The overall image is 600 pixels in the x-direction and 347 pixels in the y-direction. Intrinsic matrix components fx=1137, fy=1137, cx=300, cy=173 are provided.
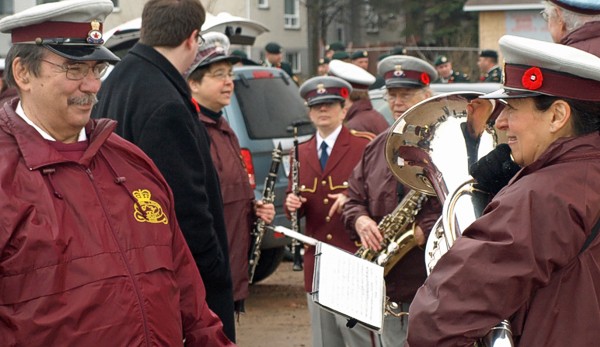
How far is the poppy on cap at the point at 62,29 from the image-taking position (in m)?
3.68

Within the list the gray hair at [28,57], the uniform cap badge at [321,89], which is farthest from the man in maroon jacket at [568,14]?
A: the uniform cap badge at [321,89]

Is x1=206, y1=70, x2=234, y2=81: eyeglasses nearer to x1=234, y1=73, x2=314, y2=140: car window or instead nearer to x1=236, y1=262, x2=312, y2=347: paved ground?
x1=236, y1=262, x2=312, y2=347: paved ground

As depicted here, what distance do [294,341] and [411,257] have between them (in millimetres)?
2938

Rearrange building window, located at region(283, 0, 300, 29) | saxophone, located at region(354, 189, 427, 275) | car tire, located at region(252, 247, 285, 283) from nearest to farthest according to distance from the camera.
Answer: saxophone, located at region(354, 189, 427, 275) → car tire, located at region(252, 247, 285, 283) → building window, located at region(283, 0, 300, 29)

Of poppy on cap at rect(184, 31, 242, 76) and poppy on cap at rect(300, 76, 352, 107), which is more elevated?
poppy on cap at rect(184, 31, 242, 76)

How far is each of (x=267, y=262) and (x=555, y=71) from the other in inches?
273

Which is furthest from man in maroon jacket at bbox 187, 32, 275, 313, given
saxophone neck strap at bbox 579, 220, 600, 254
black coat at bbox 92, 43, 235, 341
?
saxophone neck strap at bbox 579, 220, 600, 254

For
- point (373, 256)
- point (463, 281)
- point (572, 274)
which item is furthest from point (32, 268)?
point (373, 256)

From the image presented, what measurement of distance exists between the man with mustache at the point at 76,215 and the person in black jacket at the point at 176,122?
90 centimetres

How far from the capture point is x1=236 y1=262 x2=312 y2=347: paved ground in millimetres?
8680

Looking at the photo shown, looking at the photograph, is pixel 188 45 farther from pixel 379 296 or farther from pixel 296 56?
pixel 296 56

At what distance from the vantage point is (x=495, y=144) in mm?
4348

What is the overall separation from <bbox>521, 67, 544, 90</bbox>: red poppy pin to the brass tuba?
0.61 metres

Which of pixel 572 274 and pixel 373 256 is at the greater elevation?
pixel 572 274
